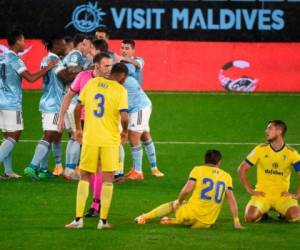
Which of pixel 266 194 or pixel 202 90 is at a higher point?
pixel 202 90

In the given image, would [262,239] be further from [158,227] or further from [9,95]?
[9,95]

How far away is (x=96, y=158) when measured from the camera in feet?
41.0

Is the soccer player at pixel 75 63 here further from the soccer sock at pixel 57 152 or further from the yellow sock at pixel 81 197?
the yellow sock at pixel 81 197

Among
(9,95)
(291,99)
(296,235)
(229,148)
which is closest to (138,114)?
(9,95)

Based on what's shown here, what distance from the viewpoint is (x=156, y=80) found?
27.8 m

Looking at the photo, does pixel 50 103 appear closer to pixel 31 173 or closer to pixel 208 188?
pixel 31 173

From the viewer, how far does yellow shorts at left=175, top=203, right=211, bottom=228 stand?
41.4ft

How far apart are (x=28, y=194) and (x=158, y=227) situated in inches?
111

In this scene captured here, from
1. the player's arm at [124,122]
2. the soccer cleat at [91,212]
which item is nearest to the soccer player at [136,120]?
the soccer cleat at [91,212]

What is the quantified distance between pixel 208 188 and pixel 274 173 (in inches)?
51.2

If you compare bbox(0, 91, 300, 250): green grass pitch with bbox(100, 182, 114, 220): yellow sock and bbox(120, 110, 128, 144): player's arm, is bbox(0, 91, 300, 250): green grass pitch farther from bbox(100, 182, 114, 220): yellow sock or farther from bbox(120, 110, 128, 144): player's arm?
bbox(120, 110, 128, 144): player's arm

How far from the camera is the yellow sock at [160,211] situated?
12.9 metres

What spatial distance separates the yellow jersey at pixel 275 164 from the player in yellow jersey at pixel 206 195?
1.03m

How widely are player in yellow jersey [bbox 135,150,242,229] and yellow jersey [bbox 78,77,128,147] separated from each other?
1.02 m
